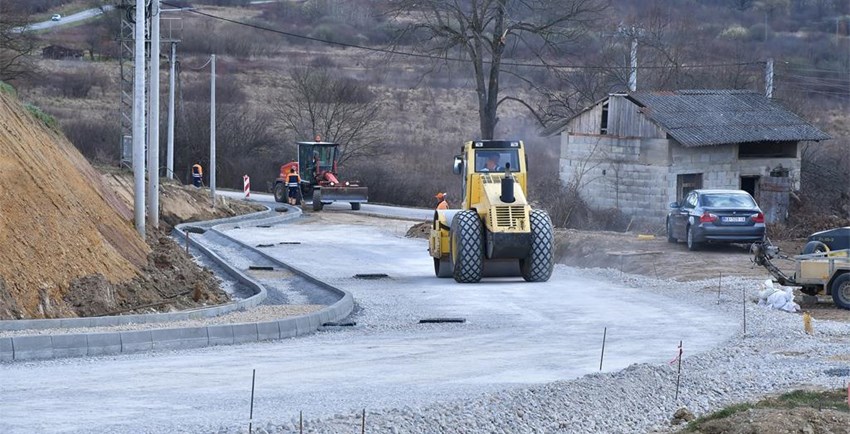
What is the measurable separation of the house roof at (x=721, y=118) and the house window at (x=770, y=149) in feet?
2.98

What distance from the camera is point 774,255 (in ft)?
78.7

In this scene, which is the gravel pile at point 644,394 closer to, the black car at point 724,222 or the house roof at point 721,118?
the black car at point 724,222

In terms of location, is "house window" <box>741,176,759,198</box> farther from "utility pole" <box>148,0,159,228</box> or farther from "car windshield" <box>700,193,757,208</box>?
"utility pole" <box>148,0,159,228</box>

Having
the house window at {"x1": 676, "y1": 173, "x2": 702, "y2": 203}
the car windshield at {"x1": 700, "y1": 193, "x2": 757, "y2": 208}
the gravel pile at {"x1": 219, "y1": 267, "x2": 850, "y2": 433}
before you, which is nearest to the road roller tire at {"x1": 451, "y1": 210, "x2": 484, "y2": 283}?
the gravel pile at {"x1": 219, "y1": 267, "x2": 850, "y2": 433}

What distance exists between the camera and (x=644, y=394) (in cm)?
1320

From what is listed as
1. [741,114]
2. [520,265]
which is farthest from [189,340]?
[741,114]

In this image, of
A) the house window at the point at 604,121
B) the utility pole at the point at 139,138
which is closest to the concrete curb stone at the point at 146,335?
the utility pole at the point at 139,138

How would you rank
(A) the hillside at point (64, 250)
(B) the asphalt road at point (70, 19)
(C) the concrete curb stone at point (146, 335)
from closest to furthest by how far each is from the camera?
(C) the concrete curb stone at point (146, 335)
(A) the hillside at point (64, 250)
(B) the asphalt road at point (70, 19)

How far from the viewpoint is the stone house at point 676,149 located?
4328 centimetres

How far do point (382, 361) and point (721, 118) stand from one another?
33.1m

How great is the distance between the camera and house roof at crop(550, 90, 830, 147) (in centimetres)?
4341

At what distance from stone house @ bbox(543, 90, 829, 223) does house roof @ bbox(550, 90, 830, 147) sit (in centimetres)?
4

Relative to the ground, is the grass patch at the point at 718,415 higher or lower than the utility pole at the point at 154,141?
lower

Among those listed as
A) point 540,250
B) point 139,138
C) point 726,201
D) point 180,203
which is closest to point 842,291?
point 540,250
